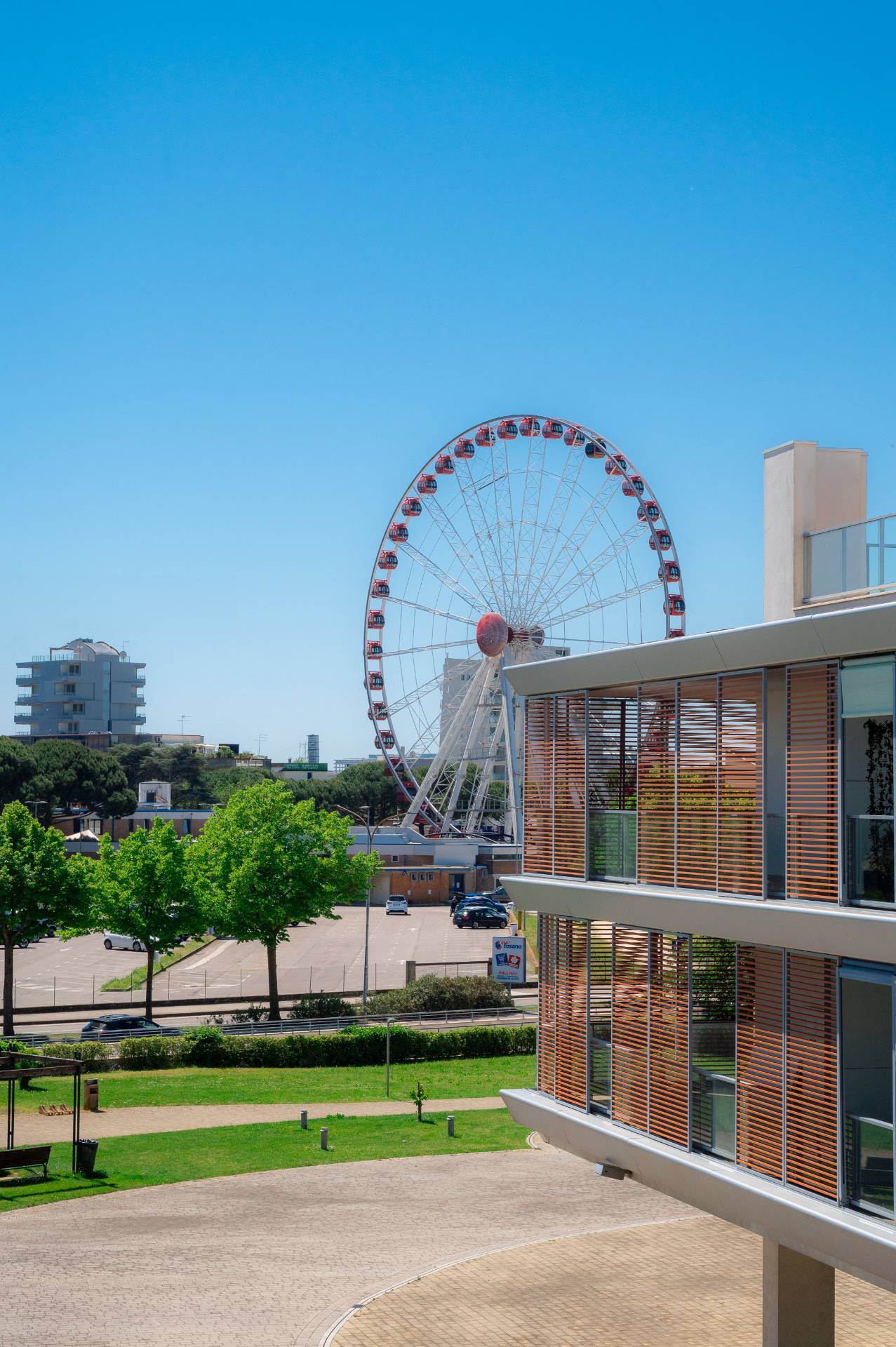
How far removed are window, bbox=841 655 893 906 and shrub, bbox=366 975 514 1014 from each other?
35.7m

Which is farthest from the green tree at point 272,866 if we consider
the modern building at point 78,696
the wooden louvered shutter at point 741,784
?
the modern building at point 78,696

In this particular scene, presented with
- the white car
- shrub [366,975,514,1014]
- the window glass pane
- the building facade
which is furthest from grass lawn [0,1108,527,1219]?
the white car

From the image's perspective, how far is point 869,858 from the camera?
11352mm

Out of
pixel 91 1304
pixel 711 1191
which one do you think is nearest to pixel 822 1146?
pixel 711 1191

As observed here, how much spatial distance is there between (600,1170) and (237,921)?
34504 millimetres

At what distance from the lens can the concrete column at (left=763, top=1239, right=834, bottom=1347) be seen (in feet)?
47.3

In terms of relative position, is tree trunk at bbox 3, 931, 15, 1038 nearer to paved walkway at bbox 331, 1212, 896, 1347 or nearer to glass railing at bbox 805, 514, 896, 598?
paved walkway at bbox 331, 1212, 896, 1347

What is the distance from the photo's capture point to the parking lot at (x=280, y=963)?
180 ft

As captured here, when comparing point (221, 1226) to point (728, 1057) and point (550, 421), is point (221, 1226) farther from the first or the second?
point (550, 421)

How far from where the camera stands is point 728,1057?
13164mm

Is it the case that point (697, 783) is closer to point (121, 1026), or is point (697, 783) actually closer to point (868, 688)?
point (868, 688)

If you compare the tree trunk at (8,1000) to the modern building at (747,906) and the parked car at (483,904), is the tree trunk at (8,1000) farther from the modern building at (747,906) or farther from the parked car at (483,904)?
the parked car at (483,904)

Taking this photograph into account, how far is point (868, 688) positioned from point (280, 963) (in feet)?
184

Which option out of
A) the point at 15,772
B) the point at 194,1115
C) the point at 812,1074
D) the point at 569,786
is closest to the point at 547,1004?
the point at 569,786
